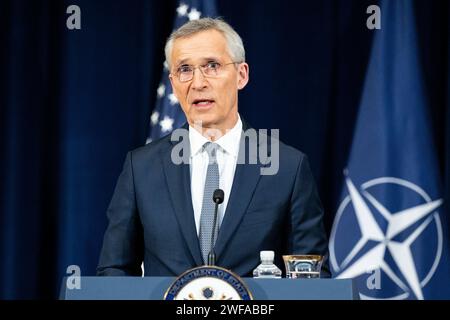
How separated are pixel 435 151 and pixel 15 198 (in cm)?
194

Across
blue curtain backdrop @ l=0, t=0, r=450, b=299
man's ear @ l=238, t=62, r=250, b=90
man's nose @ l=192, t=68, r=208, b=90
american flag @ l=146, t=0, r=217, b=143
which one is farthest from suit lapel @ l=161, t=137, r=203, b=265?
blue curtain backdrop @ l=0, t=0, r=450, b=299

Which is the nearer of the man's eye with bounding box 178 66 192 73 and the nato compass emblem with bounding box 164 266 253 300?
the nato compass emblem with bounding box 164 266 253 300

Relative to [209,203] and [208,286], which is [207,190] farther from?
Result: [208,286]

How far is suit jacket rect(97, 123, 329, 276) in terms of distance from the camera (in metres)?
2.67

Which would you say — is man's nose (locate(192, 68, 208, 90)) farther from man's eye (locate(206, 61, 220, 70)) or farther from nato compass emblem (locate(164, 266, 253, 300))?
nato compass emblem (locate(164, 266, 253, 300))

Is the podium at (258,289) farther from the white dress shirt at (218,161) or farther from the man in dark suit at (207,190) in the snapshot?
the white dress shirt at (218,161)

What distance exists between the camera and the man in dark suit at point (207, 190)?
2.69m

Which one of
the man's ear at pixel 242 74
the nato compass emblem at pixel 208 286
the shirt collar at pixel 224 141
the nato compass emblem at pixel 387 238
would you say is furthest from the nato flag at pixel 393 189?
the nato compass emblem at pixel 208 286

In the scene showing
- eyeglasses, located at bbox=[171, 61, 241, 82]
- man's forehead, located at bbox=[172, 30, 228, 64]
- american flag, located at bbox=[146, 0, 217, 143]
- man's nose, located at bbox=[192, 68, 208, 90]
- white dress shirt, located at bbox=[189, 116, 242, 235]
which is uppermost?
man's forehead, located at bbox=[172, 30, 228, 64]

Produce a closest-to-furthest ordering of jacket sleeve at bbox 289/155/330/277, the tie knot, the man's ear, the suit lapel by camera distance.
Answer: the suit lapel
jacket sleeve at bbox 289/155/330/277
the tie knot
the man's ear

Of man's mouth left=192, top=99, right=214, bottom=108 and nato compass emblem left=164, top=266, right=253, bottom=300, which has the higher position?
man's mouth left=192, top=99, right=214, bottom=108

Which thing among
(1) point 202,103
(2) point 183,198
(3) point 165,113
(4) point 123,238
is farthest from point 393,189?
(4) point 123,238

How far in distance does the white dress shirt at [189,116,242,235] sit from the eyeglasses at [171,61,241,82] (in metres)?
0.18

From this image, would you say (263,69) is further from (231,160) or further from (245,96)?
(231,160)
